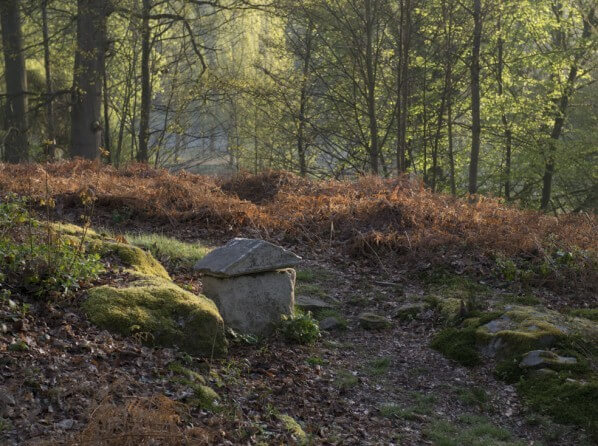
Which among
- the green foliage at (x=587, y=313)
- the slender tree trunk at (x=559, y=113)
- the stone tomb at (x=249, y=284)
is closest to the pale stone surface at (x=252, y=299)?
the stone tomb at (x=249, y=284)

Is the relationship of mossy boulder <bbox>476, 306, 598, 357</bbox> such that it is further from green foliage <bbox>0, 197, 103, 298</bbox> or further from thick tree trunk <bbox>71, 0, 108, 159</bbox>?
A: thick tree trunk <bbox>71, 0, 108, 159</bbox>

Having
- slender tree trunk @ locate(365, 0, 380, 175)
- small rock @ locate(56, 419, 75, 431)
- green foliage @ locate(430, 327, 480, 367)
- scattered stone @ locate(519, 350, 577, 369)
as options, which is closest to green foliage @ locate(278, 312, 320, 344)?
green foliage @ locate(430, 327, 480, 367)

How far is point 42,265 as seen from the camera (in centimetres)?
521

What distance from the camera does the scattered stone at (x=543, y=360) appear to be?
5832mm

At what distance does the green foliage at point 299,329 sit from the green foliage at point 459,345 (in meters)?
1.29

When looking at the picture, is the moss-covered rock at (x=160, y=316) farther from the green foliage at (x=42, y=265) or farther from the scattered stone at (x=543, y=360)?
the scattered stone at (x=543, y=360)

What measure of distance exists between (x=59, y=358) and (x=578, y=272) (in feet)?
21.5

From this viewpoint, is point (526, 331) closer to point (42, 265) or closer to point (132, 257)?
point (132, 257)

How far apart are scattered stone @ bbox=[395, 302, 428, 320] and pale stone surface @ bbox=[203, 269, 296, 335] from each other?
5.09 ft

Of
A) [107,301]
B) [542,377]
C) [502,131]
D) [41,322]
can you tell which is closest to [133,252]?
[107,301]

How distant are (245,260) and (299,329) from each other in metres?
0.88

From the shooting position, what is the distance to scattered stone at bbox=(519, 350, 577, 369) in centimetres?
583

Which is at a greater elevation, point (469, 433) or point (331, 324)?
point (331, 324)

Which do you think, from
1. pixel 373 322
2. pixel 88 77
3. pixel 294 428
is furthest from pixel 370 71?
pixel 294 428
